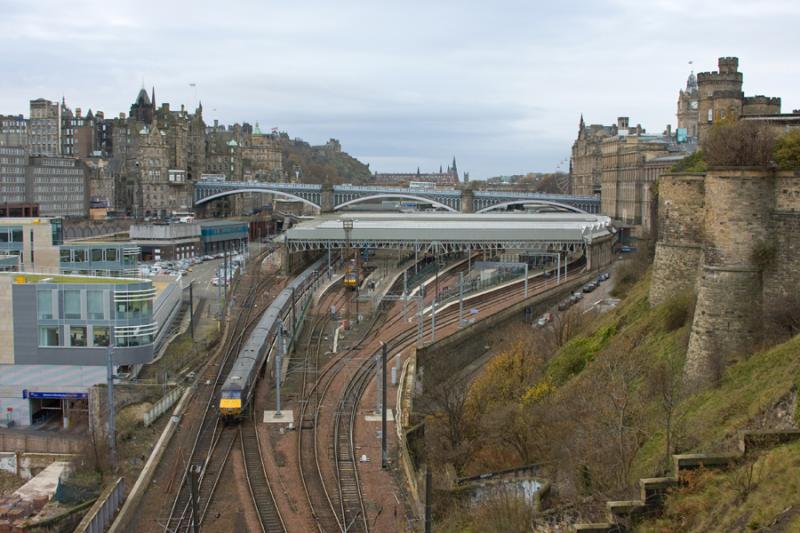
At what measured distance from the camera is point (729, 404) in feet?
49.7

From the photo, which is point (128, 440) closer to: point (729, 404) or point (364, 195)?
point (729, 404)

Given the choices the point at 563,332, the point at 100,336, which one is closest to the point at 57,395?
the point at 100,336

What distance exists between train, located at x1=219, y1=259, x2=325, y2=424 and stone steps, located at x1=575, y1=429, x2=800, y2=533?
1549 centimetres

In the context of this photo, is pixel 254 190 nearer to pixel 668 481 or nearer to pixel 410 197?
pixel 410 197

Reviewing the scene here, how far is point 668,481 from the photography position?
1180 centimetres

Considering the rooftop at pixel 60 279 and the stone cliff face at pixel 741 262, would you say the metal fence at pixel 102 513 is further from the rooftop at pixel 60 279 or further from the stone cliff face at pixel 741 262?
the stone cliff face at pixel 741 262

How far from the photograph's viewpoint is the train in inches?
1011

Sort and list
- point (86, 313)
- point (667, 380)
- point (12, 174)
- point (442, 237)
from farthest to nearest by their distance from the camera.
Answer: point (12, 174)
point (442, 237)
point (86, 313)
point (667, 380)

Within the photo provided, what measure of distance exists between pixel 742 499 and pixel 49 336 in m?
25.7

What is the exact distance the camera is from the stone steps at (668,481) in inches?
461

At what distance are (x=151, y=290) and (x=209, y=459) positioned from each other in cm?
1048

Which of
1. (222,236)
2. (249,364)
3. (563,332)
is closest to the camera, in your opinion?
(249,364)

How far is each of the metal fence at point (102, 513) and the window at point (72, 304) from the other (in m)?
11.3

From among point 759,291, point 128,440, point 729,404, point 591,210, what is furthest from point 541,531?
point 591,210
